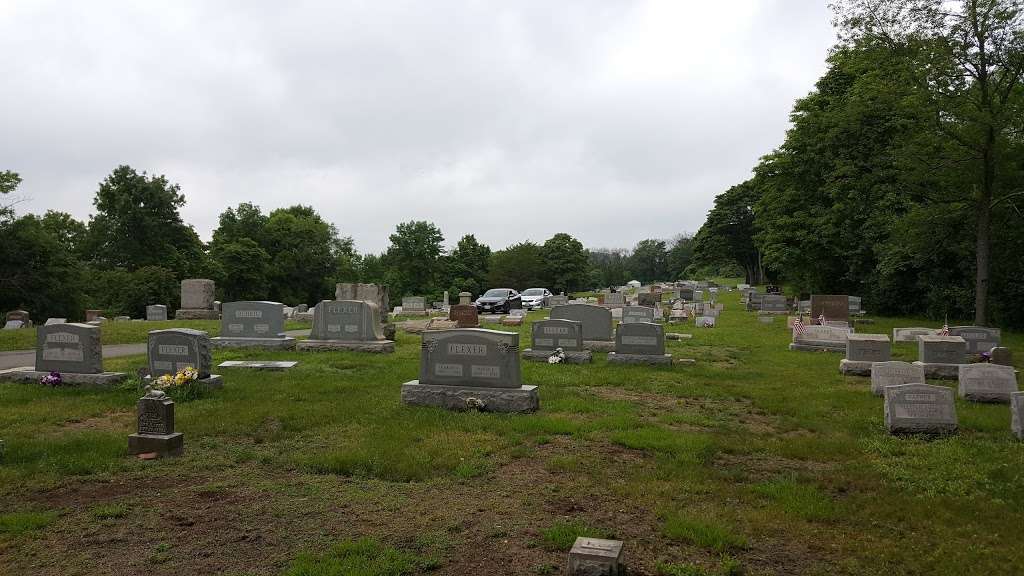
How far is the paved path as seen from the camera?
12367 millimetres

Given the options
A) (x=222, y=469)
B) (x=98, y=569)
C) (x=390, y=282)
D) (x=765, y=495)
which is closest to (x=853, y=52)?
(x=765, y=495)

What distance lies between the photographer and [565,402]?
28.6 ft

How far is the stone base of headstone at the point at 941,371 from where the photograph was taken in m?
11.2

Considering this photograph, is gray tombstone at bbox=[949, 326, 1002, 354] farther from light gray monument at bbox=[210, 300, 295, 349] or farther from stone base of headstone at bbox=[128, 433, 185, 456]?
light gray monument at bbox=[210, 300, 295, 349]

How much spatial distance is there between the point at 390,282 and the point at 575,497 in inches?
1962

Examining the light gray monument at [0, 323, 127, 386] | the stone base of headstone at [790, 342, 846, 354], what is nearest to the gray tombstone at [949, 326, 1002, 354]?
the stone base of headstone at [790, 342, 846, 354]

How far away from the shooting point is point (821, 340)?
15.6 meters

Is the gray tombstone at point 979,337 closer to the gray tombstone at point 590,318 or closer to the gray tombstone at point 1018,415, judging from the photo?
the gray tombstone at point 1018,415

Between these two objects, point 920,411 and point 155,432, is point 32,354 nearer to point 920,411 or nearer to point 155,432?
point 155,432

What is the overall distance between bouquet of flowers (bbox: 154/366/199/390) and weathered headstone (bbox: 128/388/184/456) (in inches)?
72.3

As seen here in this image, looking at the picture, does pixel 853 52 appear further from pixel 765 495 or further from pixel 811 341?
pixel 765 495

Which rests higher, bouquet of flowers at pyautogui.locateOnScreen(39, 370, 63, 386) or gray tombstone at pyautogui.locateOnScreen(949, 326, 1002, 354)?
gray tombstone at pyautogui.locateOnScreen(949, 326, 1002, 354)

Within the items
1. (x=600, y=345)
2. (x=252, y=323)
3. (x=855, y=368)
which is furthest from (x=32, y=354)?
(x=855, y=368)

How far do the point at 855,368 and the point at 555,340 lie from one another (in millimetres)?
5981
